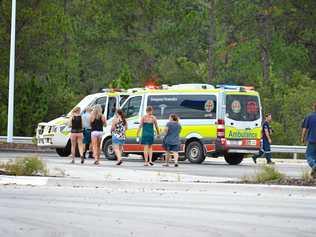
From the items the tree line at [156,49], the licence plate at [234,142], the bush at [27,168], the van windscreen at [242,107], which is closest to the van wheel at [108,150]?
the licence plate at [234,142]

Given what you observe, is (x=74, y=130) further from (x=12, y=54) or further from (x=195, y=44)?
(x=195, y=44)

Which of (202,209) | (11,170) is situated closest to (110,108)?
(11,170)

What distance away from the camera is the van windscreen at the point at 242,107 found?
99.5 feet

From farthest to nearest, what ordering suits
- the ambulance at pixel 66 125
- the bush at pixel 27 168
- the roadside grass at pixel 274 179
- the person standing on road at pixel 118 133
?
1. the ambulance at pixel 66 125
2. the person standing on road at pixel 118 133
3. the bush at pixel 27 168
4. the roadside grass at pixel 274 179

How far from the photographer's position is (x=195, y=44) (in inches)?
2288

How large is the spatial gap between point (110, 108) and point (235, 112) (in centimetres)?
437

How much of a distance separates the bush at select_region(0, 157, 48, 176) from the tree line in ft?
76.0

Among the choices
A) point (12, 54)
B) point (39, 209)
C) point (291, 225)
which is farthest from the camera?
point (12, 54)

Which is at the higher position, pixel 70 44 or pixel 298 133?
pixel 70 44

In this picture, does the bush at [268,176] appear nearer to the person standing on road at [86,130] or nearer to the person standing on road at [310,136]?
the person standing on road at [310,136]

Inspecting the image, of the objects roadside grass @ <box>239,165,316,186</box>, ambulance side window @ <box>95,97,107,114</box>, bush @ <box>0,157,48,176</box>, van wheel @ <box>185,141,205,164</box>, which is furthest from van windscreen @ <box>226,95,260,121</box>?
bush @ <box>0,157,48,176</box>

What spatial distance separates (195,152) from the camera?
30531 millimetres

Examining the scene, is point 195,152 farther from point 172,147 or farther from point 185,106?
point 172,147

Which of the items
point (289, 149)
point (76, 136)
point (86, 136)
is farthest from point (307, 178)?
point (289, 149)
